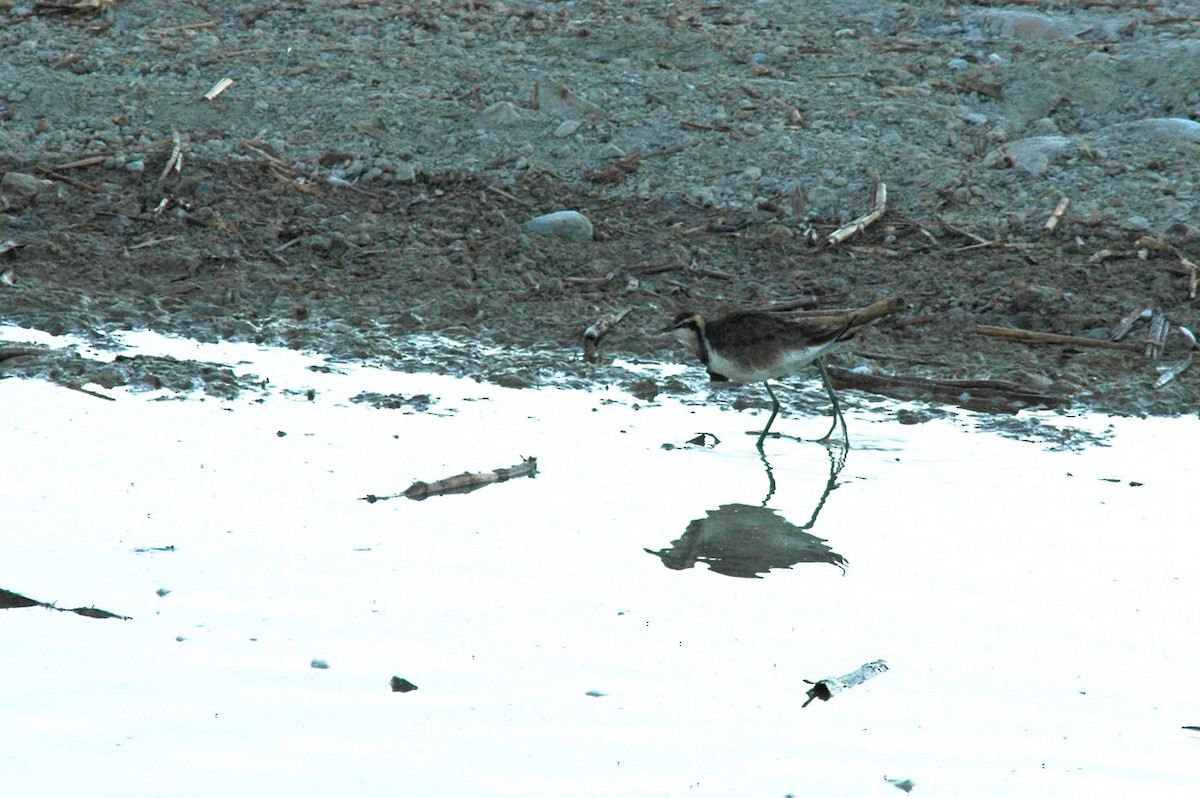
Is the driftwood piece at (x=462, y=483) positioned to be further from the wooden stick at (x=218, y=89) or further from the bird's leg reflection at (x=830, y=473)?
the wooden stick at (x=218, y=89)

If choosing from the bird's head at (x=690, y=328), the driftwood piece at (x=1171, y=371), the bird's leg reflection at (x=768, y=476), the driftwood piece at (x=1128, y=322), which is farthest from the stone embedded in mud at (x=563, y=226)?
the driftwood piece at (x=1171, y=371)

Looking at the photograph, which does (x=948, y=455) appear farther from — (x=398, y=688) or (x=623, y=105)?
(x=623, y=105)

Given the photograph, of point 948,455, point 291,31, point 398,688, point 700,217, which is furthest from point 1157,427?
point 291,31

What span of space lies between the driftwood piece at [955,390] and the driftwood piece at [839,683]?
3.93 metres

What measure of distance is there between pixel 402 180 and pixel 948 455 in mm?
5458

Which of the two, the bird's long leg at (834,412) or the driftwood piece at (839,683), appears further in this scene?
the bird's long leg at (834,412)

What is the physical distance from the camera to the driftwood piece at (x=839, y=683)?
4.99m

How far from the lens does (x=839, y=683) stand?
5.03 meters

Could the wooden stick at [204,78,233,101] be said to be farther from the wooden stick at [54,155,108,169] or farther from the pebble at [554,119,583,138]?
the pebble at [554,119,583,138]

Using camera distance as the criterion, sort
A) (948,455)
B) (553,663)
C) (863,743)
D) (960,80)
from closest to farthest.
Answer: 1. (863,743)
2. (553,663)
3. (948,455)
4. (960,80)

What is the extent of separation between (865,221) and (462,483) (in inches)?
202

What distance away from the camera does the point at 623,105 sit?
1293cm

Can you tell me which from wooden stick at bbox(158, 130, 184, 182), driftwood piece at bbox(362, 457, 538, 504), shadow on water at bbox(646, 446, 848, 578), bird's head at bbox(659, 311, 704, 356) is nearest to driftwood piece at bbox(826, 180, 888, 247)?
bird's head at bbox(659, 311, 704, 356)

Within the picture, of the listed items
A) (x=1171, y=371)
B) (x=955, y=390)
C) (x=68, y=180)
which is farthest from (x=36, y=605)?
(x=1171, y=371)
